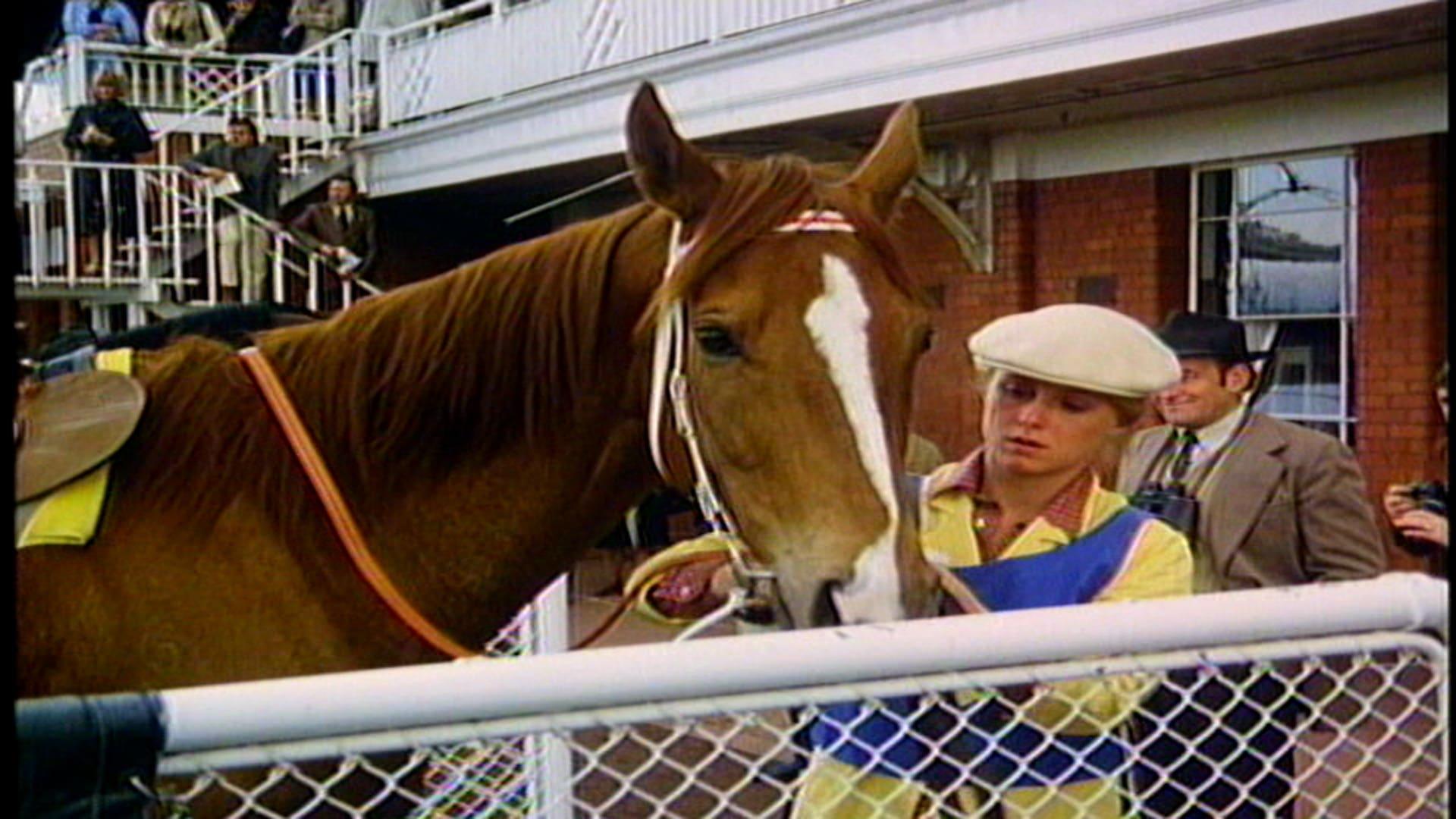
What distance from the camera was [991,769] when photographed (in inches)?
95.8

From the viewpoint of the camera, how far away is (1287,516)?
166 inches

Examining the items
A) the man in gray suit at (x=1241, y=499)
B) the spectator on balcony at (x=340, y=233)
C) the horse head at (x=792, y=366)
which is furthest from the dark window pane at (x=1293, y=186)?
the spectator on balcony at (x=340, y=233)

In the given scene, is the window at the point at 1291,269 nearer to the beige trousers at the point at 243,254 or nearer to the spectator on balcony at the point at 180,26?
the beige trousers at the point at 243,254

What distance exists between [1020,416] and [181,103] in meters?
16.7

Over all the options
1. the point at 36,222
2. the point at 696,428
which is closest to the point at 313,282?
the point at 36,222

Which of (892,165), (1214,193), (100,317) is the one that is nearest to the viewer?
(892,165)

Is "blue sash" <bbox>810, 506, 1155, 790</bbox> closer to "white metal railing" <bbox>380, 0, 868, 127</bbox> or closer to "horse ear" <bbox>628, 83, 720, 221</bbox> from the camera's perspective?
"horse ear" <bbox>628, 83, 720, 221</bbox>

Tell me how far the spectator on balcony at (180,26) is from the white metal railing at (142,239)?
337cm

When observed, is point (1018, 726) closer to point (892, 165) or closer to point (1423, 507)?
point (892, 165)

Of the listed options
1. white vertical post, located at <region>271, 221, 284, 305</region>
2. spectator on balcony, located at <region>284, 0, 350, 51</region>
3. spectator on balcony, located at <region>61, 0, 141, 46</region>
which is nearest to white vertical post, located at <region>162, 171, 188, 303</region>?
white vertical post, located at <region>271, 221, 284, 305</region>

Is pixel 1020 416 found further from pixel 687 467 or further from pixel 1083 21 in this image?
pixel 1083 21

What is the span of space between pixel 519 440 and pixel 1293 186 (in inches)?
289

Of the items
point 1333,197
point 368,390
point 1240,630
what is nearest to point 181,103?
point 1333,197

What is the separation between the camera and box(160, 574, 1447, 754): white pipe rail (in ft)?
4.75
